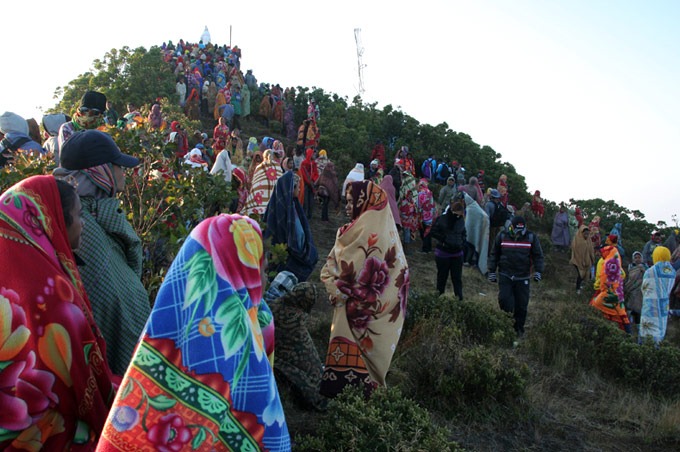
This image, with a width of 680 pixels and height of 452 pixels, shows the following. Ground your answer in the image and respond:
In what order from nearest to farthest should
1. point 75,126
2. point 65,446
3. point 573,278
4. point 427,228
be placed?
1. point 65,446
2. point 75,126
3. point 427,228
4. point 573,278

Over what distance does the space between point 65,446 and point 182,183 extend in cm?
214

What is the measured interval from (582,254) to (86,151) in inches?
489

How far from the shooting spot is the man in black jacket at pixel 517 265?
8062 millimetres

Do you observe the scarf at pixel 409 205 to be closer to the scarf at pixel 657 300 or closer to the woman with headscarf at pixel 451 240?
the woman with headscarf at pixel 451 240

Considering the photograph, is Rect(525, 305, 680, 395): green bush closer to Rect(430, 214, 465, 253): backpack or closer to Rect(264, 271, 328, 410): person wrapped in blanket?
Rect(430, 214, 465, 253): backpack

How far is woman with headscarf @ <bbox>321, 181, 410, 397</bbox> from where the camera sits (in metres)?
4.88

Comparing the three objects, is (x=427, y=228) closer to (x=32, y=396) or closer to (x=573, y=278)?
(x=573, y=278)

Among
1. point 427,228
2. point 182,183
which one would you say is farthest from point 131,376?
point 427,228

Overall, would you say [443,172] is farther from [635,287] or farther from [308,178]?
[635,287]

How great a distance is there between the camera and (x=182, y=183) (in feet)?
13.4

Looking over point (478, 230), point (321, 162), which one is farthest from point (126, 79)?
point (478, 230)

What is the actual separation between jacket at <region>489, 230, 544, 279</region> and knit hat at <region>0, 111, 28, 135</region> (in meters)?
6.13

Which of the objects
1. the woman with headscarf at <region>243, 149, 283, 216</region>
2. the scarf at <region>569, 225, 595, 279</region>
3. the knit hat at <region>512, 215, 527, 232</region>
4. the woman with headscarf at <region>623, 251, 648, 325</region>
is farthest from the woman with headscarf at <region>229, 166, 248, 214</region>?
the scarf at <region>569, 225, 595, 279</region>

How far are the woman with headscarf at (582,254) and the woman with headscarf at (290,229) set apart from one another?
9189 mm
